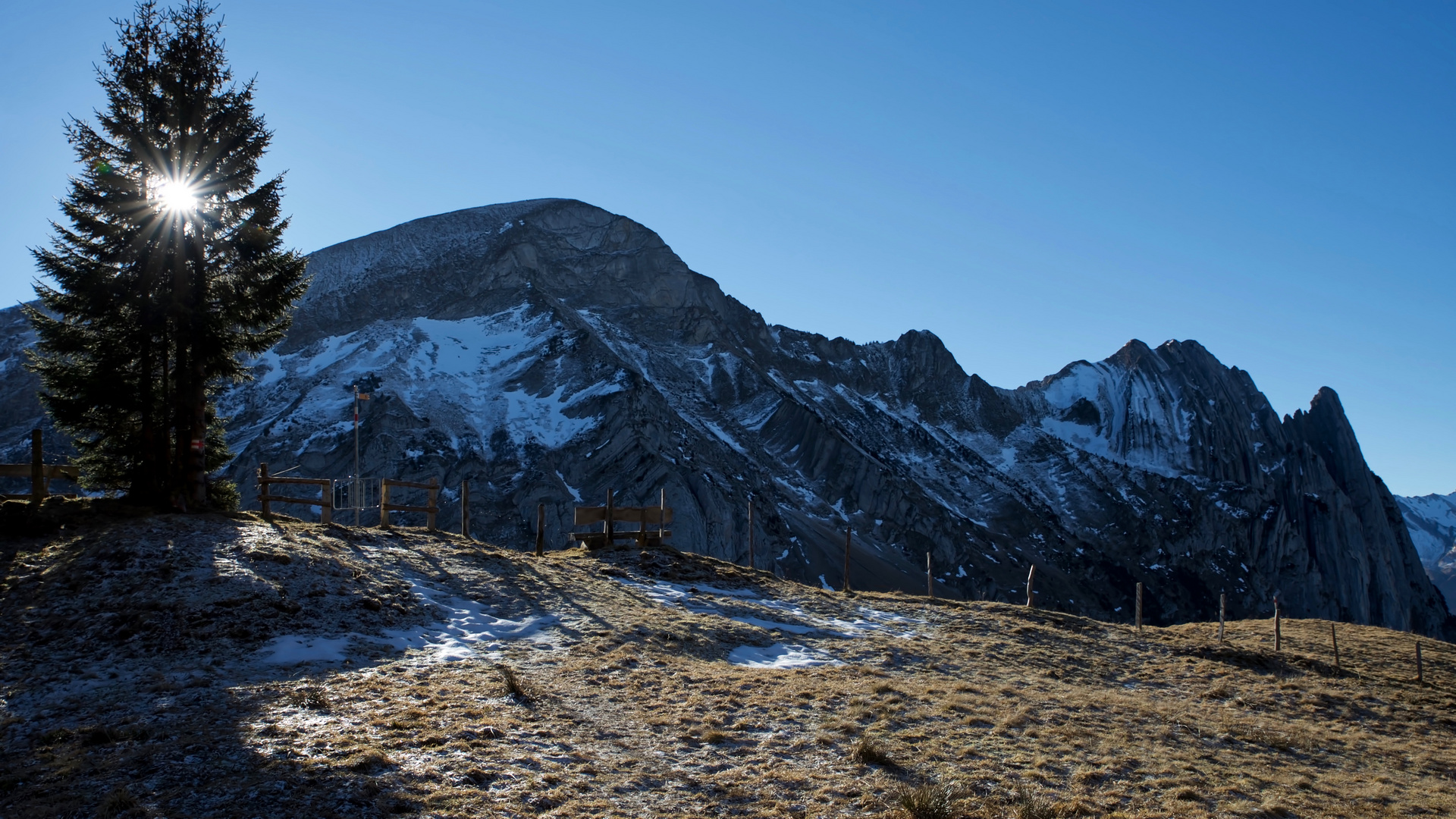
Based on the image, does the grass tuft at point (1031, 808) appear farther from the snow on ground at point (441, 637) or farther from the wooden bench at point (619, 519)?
the wooden bench at point (619, 519)

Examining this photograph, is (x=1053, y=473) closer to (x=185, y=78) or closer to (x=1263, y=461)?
(x=1263, y=461)

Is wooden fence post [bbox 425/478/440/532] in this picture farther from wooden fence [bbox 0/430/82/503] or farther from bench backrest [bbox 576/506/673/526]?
wooden fence [bbox 0/430/82/503]

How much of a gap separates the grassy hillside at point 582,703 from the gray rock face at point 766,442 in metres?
44.7

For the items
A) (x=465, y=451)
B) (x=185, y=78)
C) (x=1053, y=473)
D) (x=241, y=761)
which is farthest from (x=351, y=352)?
(x=1053, y=473)

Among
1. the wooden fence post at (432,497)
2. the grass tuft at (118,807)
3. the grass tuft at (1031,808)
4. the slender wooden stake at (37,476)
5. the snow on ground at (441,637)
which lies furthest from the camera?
the wooden fence post at (432,497)

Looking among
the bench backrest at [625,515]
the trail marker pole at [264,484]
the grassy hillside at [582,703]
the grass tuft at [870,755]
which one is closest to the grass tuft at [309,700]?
the grassy hillside at [582,703]

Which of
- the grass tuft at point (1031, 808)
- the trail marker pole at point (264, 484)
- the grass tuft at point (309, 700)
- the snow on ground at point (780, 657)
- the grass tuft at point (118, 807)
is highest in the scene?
the trail marker pole at point (264, 484)

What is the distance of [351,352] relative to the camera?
110 metres

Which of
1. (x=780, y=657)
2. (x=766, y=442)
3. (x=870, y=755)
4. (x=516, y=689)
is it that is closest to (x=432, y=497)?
(x=780, y=657)

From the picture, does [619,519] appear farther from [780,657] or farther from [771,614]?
[780,657]

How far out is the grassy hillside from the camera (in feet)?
32.9

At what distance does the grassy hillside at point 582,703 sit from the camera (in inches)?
394

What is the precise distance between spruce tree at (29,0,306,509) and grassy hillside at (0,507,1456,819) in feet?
17.3

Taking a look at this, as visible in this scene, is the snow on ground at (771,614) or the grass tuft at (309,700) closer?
the grass tuft at (309,700)
